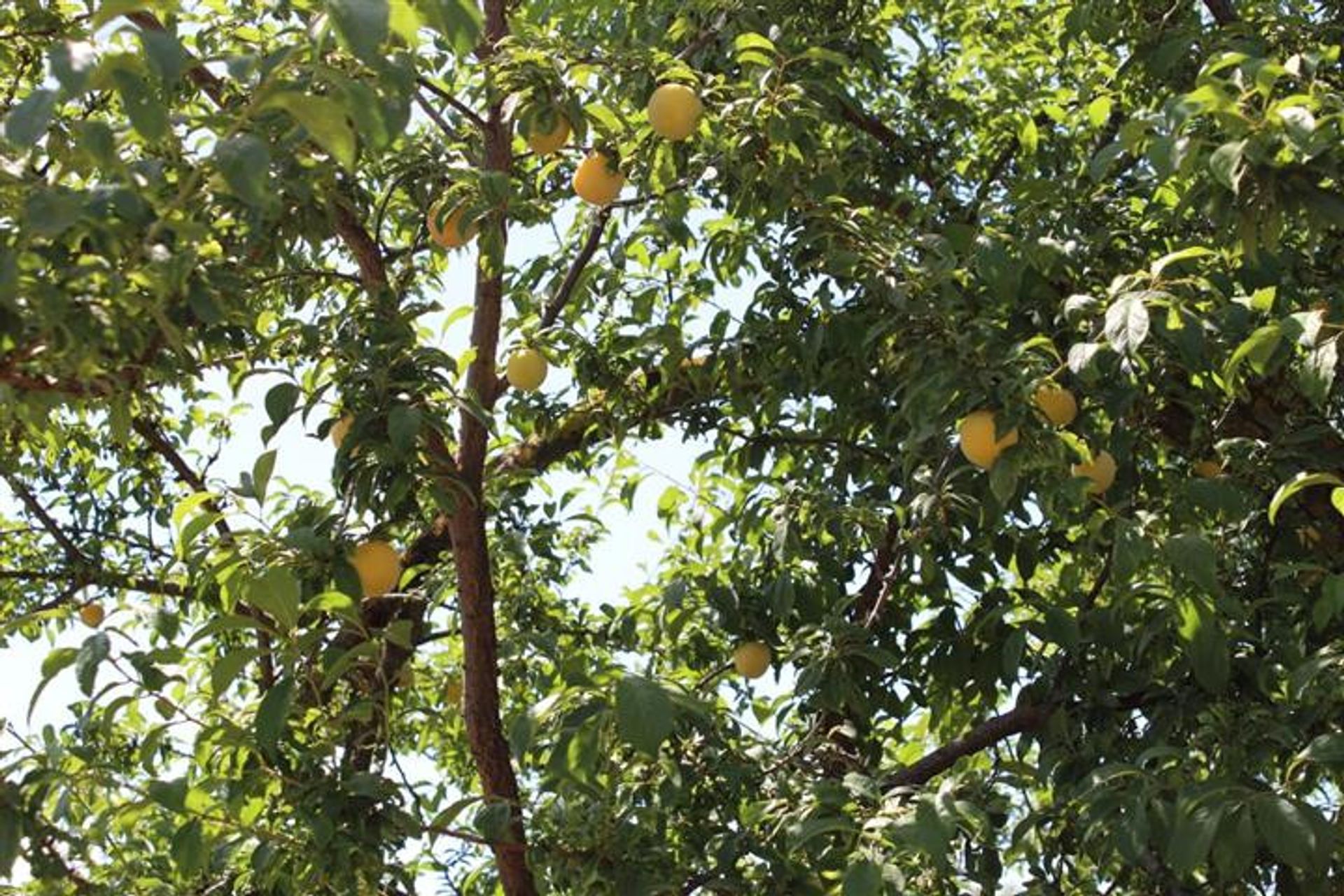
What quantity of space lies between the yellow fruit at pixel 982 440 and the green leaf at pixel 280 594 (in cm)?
119

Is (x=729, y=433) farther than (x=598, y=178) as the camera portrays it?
Yes

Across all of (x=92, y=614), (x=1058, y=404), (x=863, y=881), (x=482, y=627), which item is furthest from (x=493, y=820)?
(x=92, y=614)

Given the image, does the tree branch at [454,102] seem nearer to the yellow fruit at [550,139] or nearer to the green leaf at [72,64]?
the yellow fruit at [550,139]

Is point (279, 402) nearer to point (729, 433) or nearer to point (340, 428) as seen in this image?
point (340, 428)

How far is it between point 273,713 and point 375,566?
485mm

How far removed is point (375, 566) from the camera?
10.6 feet

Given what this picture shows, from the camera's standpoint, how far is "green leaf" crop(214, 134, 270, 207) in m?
2.04

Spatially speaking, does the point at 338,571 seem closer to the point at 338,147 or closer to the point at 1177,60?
the point at 338,147

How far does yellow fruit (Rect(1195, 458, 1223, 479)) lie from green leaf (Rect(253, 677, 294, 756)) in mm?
2014

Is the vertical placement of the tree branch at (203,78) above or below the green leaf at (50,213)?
above

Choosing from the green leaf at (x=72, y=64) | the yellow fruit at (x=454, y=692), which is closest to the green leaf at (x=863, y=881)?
the green leaf at (x=72, y=64)

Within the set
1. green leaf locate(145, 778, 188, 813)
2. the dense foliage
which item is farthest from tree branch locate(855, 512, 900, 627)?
green leaf locate(145, 778, 188, 813)

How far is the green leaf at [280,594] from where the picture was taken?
2752 millimetres

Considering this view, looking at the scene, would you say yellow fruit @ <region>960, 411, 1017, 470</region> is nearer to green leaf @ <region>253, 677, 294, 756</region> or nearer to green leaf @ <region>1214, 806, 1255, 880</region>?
green leaf @ <region>1214, 806, 1255, 880</region>
